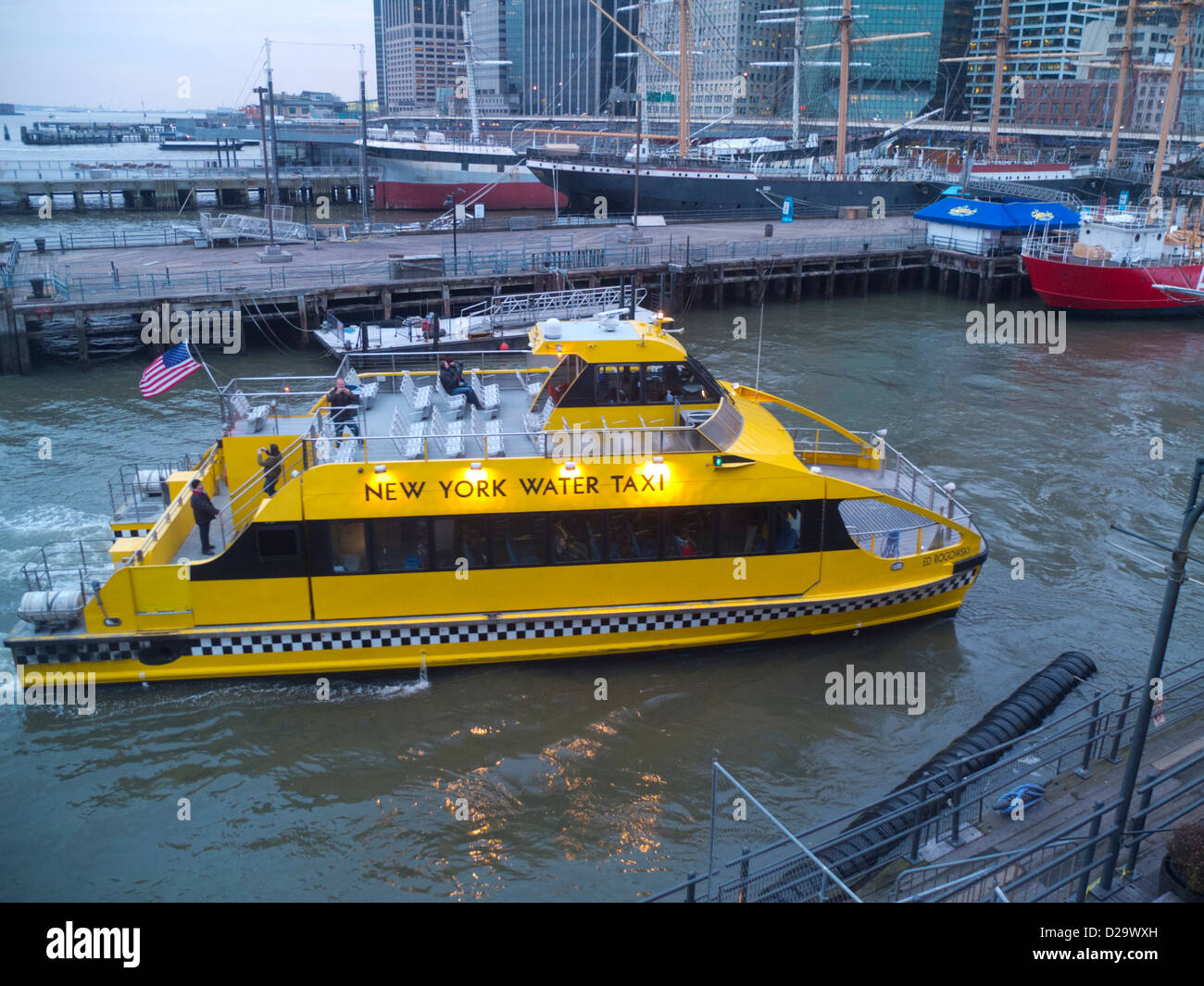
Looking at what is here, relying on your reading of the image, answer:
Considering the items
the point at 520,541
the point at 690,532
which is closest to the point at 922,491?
the point at 690,532

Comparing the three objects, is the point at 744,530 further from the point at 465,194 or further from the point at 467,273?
the point at 465,194

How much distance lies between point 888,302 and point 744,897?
1601 inches

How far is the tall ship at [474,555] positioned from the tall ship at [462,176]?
62.6 m

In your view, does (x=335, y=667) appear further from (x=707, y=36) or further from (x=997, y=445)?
(x=707, y=36)

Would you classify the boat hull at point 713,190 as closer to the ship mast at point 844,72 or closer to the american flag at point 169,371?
the ship mast at point 844,72

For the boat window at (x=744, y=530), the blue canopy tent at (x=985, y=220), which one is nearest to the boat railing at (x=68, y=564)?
the boat window at (x=744, y=530)

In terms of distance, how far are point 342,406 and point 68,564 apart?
5.93m

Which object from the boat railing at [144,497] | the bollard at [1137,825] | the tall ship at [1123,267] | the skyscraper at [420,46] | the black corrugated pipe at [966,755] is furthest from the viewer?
the skyscraper at [420,46]

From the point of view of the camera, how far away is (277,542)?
12.2 meters

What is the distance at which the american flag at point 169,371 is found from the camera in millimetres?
13812

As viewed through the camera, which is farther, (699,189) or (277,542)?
(699,189)

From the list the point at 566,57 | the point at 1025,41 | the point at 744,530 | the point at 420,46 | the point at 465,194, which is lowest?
the point at 744,530

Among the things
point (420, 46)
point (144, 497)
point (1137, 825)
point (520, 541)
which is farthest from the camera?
point (420, 46)

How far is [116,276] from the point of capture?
32750 millimetres
